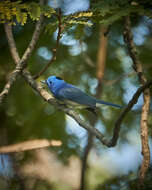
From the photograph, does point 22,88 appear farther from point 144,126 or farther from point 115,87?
point 144,126

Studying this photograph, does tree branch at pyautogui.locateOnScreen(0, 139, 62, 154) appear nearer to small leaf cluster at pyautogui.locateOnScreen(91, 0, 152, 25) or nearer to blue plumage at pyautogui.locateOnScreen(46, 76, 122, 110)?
blue plumage at pyautogui.locateOnScreen(46, 76, 122, 110)

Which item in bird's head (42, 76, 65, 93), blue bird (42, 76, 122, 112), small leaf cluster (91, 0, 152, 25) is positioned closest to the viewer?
small leaf cluster (91, 0, 152, 25)

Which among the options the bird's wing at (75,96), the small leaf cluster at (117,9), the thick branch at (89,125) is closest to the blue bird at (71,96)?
the bird's wing at (75,96)

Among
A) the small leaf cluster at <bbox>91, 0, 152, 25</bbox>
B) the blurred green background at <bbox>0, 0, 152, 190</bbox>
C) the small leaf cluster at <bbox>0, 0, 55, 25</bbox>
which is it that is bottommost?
the blurred green background at <bbox>0, 0, 152, 190</bbox>

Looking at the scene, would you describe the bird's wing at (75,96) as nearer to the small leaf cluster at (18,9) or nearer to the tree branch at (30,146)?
the tree branch at (30,146)

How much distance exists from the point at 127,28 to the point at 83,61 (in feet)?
6.12

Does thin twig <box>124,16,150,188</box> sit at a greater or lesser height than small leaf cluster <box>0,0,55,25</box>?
lesser

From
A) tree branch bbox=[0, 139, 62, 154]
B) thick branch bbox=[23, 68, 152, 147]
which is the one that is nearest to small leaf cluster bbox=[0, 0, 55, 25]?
thick branch bbox=[23, 68, 152, 147]

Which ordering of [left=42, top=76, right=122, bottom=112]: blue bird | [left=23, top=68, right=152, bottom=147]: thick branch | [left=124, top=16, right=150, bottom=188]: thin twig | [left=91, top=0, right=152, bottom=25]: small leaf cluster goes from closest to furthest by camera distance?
[left=23, top=68, right=152, bottom=147]: thick branch, [left=91, top=0, right=152, bottom=25]: small leaf cluster, [left=124, top=16, right=150, bottom=188]: thin twig, [left=42, top=76, right=122, bottom=112]: blue bird

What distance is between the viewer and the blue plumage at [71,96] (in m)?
3.46

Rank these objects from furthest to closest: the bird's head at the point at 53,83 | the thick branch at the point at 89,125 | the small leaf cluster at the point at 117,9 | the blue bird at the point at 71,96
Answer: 1. the bird's head at the point at 53,83
2. the blue bird at the point at 71,96
3. the small leaf cluster at the point at 117,9
4. the thick branch at the point at 89,125

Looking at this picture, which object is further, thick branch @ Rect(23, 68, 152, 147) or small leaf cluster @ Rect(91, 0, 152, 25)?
small leaf cluster @ Rect(91, 0, 152, 25)

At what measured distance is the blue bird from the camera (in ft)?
11.3

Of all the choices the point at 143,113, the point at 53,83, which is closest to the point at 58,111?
the point at 53,83
